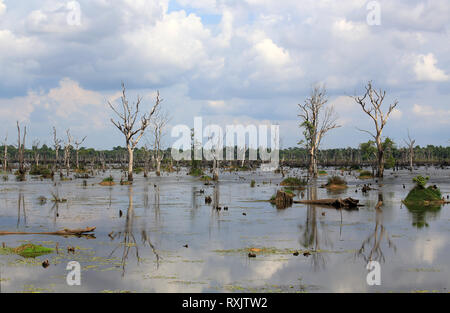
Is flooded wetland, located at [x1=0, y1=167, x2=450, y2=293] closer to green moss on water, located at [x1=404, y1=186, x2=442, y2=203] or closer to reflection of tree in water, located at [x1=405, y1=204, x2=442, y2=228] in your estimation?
reflection of tree in water, located at [x1=405, y1=204, x2=442, y2=228]

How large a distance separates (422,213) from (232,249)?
11231mm

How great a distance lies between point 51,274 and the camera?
1029cm

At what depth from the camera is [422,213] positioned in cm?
2014

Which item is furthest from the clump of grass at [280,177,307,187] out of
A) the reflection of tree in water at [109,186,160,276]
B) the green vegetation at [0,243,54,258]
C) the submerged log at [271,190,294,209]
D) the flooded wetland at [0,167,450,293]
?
the green vegetation at [0,243,54,258]

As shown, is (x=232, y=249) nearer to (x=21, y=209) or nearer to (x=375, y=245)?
(x=375, y=245)

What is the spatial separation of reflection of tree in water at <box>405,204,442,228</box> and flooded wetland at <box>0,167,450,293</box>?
40mm

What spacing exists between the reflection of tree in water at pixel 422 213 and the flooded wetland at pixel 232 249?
4 centimetres

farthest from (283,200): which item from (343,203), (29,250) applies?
(29,250)

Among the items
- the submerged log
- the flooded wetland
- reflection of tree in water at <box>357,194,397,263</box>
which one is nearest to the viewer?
the flooded wetland

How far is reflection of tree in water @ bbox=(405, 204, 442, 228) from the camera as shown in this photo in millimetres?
17536

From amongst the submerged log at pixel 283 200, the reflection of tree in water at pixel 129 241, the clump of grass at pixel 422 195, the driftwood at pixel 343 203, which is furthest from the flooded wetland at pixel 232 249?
the submerged log at pixel 283 200

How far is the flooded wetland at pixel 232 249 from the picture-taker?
9.59m
